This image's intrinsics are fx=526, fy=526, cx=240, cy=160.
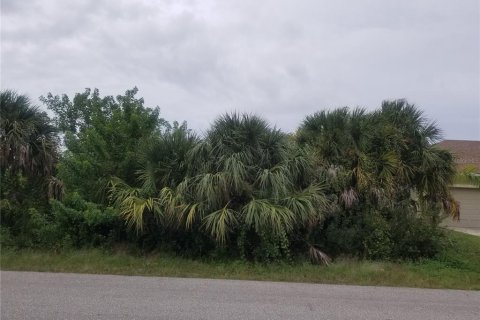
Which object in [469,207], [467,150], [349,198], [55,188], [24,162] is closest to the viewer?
[349,198]

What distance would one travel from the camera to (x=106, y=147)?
42.3ft

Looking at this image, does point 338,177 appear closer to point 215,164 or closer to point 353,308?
point 215,164

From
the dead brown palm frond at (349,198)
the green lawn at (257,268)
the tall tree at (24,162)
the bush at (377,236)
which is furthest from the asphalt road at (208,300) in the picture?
the tall tree at (24,162)

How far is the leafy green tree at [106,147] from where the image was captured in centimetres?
1242

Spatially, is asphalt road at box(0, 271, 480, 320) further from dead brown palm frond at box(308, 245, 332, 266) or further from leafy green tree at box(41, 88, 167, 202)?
leafy green tree at box(41, 88, 167, 202)

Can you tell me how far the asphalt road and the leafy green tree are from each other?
11.2 feet

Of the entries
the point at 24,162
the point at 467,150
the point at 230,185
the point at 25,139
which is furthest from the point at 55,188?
the point at 467,150

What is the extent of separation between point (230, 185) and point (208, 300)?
4109mm

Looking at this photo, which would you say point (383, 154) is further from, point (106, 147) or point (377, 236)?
point (106, 147)

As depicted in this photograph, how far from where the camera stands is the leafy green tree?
1242cm

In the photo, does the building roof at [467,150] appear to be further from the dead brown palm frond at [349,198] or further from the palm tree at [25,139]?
the palm tree at [25,139]

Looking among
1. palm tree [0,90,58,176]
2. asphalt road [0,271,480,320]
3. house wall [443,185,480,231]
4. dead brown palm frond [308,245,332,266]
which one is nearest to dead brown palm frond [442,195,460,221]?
dead brown palm frond [308,245,332,266]

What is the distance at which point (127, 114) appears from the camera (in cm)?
1382

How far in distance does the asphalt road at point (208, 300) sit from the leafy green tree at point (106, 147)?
342 cm
